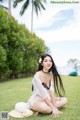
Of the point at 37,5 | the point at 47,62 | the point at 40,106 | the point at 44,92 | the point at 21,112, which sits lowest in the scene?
the point at 21,112

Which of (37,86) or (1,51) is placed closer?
(37,86)

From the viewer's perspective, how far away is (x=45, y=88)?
236 inches

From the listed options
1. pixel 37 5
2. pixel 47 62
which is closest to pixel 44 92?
pixel 47 62

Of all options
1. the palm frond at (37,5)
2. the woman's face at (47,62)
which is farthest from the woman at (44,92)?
the palm frond at (37,5)

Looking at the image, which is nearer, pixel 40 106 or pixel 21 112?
pixel 40 106

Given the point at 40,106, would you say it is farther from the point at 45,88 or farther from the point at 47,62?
the point at 47,62

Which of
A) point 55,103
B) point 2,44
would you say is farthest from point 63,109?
point 2,44

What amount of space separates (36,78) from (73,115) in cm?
97

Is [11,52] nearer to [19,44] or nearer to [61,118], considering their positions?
[19,44]

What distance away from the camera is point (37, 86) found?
590cm

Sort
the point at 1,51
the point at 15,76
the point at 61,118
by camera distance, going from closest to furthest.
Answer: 1. the point at 61,118
2. the point at 1,51
3. the point at 15,76

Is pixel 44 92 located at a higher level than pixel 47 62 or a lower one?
lower

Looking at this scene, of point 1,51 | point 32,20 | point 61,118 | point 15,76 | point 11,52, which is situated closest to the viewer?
point 61,118

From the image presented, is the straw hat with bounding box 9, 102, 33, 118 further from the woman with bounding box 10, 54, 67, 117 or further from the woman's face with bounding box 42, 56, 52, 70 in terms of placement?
the woman's face with bounding box 42, 56, 52, 70
